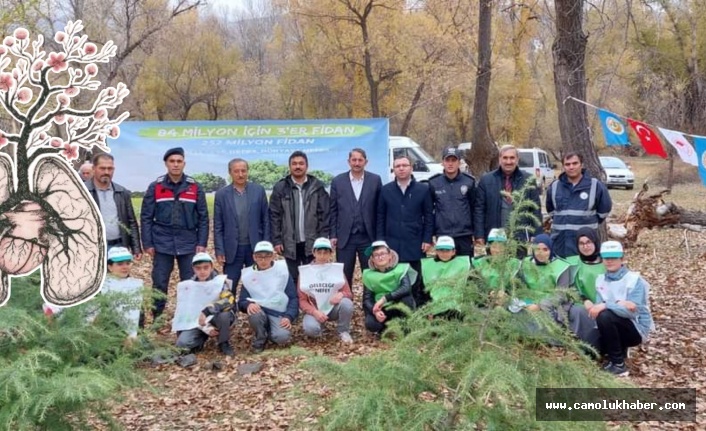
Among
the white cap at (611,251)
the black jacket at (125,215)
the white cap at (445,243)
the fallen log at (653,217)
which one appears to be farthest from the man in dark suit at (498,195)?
the fallen log at (653,217)

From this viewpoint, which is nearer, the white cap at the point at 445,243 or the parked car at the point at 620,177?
the white cap at the point at 445,243

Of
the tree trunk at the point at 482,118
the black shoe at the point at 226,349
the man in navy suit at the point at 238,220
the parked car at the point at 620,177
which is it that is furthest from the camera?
the parked car at the point at 620,177

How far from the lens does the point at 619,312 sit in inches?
188

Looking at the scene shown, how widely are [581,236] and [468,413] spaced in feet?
9.58

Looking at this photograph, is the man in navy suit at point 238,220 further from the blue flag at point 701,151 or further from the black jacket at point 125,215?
the blue flag at point 701,151

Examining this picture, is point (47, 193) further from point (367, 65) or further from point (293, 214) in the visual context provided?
point (367, 65)

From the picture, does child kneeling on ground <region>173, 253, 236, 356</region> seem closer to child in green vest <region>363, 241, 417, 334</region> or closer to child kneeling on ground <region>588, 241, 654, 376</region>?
child in green vest <region>363, 241, 417, 334</region>

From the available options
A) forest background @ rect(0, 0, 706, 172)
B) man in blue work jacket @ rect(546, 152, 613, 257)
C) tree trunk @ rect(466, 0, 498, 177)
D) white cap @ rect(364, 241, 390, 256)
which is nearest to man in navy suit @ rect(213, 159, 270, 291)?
white cap @ rect(364, 241, 390, 256)

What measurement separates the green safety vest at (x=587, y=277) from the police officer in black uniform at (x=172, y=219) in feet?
10.7

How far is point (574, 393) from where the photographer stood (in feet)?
9.02

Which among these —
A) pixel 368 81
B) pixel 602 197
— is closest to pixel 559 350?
pixel 602 197

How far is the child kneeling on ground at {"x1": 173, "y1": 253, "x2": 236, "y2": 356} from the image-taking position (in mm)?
5594

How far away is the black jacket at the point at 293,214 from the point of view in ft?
20.4

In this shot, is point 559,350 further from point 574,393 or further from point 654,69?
point 654,69
